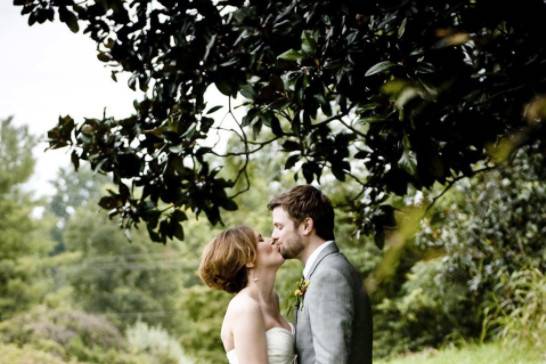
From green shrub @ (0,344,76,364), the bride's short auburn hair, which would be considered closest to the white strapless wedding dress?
the bride's short auburn hair

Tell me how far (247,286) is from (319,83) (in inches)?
50.4

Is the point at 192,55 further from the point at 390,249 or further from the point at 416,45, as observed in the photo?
the point at 390,249

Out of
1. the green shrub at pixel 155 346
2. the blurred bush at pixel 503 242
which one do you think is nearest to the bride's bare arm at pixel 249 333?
the blurred bush at pixel 503 242

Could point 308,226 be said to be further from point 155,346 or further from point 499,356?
point 155,346

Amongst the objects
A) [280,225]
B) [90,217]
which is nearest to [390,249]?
[280,225]

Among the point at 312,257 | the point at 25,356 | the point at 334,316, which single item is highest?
the point at 312,257

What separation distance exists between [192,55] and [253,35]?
0.86ft

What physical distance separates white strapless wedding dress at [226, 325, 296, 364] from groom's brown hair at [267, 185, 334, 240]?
1.73ft

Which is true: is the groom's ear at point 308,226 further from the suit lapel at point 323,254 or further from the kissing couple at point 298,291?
the suit lapel at point 323,254

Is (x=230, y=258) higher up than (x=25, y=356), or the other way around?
(x=230, y=258)

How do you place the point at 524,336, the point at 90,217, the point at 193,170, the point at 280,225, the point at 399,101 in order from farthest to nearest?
1. the point at 90,217
2. the point at 524,336
3. the point at 193,170
4. the point at 280,225
5. the point at 399,101

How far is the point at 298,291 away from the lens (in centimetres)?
318

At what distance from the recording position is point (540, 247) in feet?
26.7

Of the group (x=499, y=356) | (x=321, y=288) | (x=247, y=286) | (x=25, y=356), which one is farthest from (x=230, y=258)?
(x=25, y=356)
